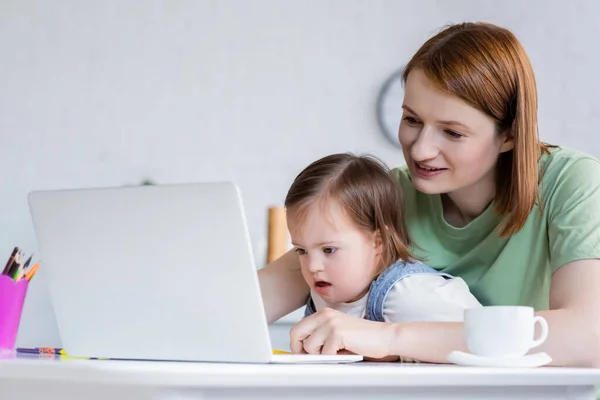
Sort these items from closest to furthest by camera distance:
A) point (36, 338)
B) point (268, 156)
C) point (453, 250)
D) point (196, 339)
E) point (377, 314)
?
1. point (196, 339)
2. point (377, 314)
3. point (453, 250)
4. point (36, 338)
5. point (268, 156)

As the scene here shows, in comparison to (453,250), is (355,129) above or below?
above

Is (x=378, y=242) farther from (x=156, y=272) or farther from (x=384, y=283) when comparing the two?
(x=156, y=272)

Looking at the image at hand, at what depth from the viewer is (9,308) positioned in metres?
1.23

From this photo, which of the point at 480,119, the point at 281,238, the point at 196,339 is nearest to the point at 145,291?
the point at 196,339

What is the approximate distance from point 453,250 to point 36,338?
2053 mm

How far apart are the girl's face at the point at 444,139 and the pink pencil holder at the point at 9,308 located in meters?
0.70

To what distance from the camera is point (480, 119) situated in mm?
1475

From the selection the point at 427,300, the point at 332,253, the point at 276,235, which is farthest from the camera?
the point at 276,235

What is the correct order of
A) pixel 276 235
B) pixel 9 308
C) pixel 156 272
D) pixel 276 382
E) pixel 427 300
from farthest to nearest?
pixel 276 235 → pixel 427 300 → pixel 9 308 → pixel 156 272 → pixel 276 382

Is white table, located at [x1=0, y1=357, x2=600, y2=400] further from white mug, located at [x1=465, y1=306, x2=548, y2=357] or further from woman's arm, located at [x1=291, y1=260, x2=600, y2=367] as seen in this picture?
woman's arm, located at [x1=291, y1=260, x2=600, y2=367]

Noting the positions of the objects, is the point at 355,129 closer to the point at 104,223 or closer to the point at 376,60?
the point at 376,60

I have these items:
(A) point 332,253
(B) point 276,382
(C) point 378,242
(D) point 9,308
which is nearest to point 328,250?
(A) point 332,253

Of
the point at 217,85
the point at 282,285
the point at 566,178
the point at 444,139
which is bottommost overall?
the point at 282,285

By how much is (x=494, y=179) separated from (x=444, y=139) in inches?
6.8
